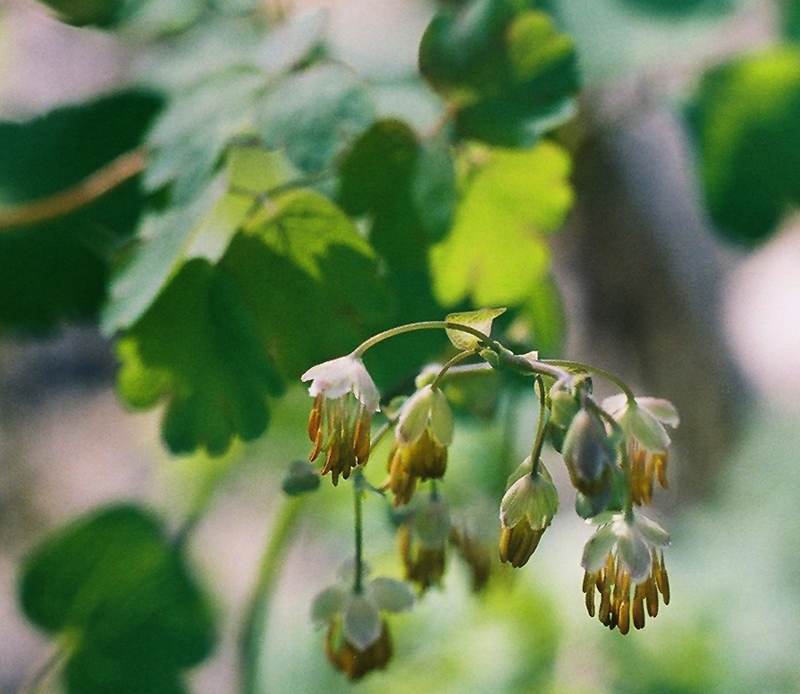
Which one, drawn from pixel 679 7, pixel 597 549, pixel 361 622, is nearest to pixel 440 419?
pixel 597 549

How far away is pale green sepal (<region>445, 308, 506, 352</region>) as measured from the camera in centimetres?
55

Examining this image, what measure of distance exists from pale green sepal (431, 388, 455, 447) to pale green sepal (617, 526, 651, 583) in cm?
11

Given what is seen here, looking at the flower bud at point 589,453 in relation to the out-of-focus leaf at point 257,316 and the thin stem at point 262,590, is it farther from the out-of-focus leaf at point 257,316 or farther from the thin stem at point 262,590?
the thin stem at point 262,590

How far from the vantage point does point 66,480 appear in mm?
2975

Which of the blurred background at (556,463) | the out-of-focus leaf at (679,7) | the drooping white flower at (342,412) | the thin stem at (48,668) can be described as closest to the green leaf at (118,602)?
the thin stem at (48,668)

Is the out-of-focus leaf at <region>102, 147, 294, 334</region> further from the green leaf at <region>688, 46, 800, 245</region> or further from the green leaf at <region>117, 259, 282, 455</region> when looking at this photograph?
the green leaf at <region>688, 46, 800, 245</region>

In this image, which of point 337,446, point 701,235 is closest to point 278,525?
point 337,446

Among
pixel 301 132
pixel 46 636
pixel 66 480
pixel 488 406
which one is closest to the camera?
pixel 301 132

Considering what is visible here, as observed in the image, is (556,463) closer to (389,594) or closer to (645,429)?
(389,594)

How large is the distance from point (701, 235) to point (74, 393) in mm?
1951

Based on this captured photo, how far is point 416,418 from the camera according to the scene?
22.0 inches

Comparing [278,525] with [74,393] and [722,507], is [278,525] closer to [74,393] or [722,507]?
[722,507]

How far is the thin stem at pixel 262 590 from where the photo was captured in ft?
3.70

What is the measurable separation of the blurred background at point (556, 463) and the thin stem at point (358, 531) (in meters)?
0.29
